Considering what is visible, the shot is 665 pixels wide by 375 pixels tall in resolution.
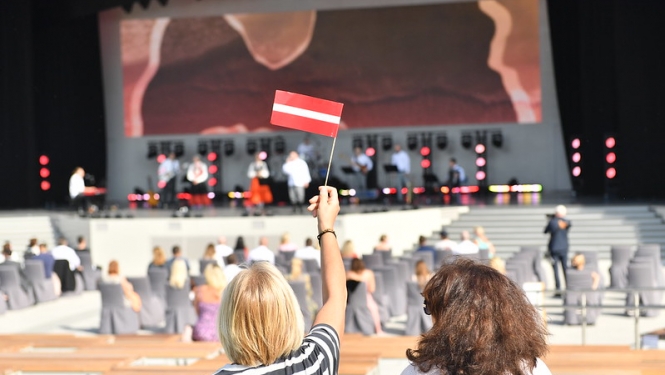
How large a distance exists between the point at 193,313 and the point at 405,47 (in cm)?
1678

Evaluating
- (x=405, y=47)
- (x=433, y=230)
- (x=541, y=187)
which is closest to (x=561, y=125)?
(x=541, y=187)

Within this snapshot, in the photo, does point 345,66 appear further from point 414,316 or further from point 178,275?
point 414,316

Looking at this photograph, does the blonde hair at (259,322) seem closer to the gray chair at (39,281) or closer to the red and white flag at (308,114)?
the red and white flag at (308,114)

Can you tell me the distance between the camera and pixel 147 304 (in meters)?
13.4

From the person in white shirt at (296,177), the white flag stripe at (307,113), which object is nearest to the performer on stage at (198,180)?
the person in white shirt at (296,177)

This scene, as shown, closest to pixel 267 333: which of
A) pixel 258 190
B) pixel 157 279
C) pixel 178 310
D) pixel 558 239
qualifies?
pixel 178 310

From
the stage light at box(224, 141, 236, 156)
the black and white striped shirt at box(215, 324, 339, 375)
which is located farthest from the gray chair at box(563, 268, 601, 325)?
the stage light at box(224, 141, 236, 156)

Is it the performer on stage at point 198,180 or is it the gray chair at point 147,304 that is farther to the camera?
the performer on stage at point 198,180

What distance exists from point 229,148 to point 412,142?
4.94 meters

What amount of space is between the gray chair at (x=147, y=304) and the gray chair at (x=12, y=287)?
91.1 inches

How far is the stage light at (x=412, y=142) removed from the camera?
92.0 ft

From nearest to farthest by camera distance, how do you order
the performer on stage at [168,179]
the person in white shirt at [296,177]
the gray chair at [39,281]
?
the gray chair at [39,281], the person in white shirt at [296,177], the performer on stage at [168,179]

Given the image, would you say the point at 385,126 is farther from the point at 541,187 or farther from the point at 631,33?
the point at 631,33

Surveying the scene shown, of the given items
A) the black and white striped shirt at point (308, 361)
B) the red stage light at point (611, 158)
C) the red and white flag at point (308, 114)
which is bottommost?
the black and white striped shirt at point (308, 361)
